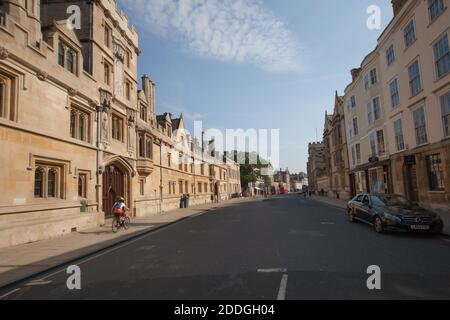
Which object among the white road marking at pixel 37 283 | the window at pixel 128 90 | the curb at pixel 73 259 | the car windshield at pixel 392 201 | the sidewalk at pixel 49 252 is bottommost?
the white road marking at pixel 37 283

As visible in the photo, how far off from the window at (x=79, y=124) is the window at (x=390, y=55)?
21.1 meters

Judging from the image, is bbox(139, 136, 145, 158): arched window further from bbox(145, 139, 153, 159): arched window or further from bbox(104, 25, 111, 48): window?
bbox(104, 25, 111, 48): window

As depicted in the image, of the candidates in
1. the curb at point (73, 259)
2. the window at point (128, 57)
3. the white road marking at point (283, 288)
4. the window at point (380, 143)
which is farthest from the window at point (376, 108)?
the white road marking at point (283, 288)

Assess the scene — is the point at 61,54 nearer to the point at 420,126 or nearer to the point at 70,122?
the point at 70,122

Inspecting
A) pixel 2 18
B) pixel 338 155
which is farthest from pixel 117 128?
pixel 338 155

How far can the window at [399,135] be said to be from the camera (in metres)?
21.8

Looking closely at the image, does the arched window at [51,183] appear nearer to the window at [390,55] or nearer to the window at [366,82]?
the window at [390,55]

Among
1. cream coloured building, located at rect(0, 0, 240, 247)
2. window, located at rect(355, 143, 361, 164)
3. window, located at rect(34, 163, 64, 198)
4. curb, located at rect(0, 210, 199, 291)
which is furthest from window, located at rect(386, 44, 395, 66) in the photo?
window, located at rect(34, 163, 64, 198)

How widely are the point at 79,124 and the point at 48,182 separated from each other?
384cm

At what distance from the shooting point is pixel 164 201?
29.1 m

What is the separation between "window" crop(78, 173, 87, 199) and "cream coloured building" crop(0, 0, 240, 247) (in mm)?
54

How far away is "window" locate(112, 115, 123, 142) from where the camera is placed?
67.7 ft
